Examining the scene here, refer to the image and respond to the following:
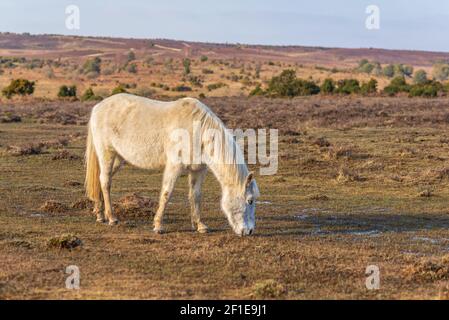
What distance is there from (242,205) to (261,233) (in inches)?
42.5

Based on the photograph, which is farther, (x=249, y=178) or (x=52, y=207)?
(x=52, y=207)

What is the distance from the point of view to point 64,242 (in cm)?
948

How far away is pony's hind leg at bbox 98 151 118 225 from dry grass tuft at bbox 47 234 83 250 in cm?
201

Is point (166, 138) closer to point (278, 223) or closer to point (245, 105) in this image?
point (278, 223)

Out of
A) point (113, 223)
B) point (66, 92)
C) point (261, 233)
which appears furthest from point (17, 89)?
point (261, 233)

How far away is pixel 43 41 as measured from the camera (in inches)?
5605

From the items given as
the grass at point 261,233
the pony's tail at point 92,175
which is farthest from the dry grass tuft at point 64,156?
the pony's tail at point 92,175

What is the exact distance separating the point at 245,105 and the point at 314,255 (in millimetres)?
33647

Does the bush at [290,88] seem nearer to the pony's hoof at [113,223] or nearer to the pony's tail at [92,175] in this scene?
the pony's tail at [92,175]

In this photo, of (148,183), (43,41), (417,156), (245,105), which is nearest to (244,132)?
(417,156)

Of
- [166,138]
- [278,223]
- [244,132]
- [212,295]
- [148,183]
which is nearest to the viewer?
[212,295]

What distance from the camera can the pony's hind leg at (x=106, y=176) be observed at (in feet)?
38.2

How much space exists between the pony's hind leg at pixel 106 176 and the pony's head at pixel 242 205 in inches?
98.0

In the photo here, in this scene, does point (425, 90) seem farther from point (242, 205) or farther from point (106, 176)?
point (242, 205)
